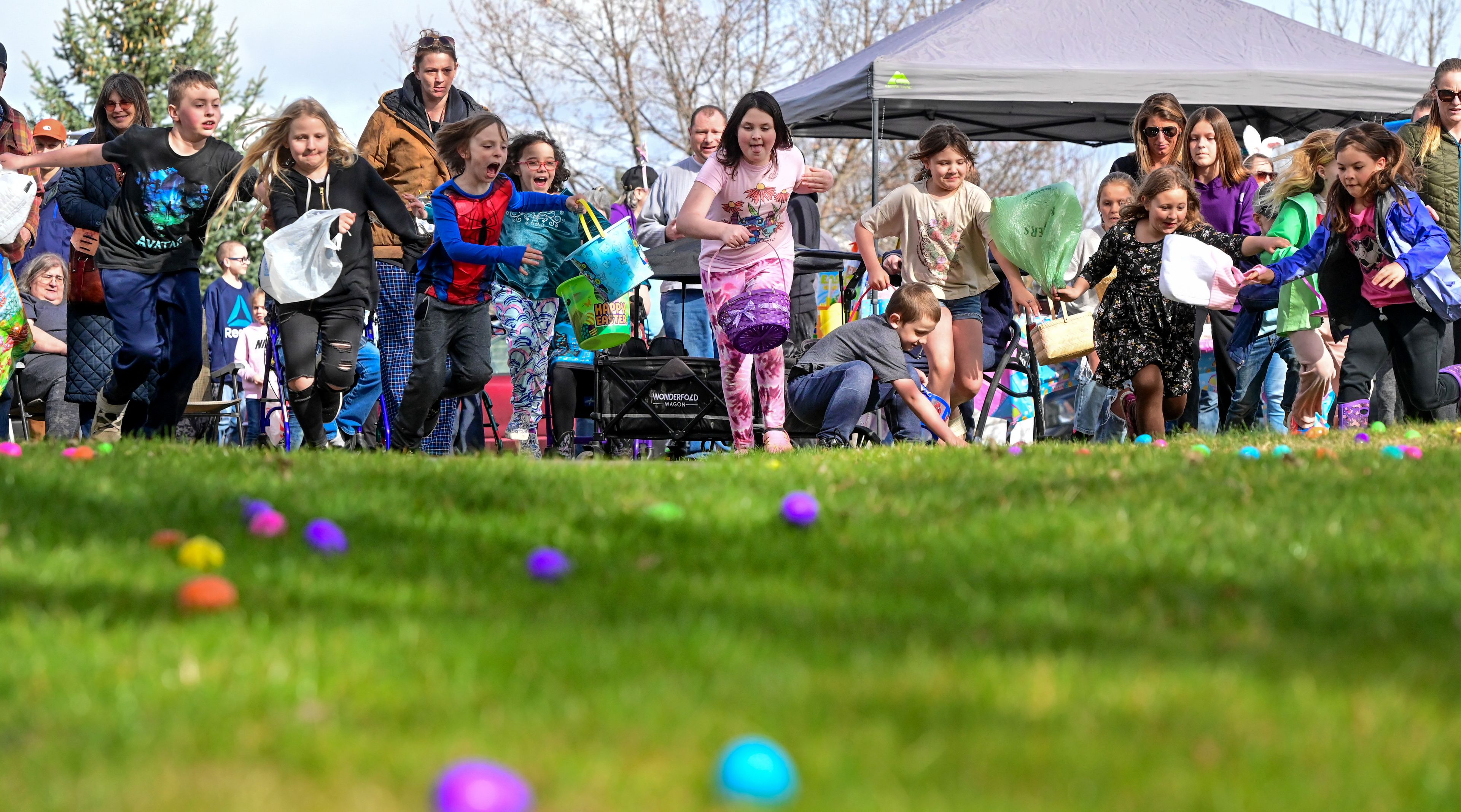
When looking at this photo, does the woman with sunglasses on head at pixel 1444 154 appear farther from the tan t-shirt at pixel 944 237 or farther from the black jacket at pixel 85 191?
the black jacket at pixel 85 191

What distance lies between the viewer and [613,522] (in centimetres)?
412

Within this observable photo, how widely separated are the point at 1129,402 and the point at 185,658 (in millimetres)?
6869

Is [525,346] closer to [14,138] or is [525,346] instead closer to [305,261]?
[305,261]

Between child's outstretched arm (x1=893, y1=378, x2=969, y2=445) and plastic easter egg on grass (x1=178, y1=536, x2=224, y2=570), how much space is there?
5595 mm

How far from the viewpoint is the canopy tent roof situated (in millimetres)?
12359

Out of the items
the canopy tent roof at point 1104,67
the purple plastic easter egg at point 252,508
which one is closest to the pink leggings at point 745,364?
the purple plastic easter egg at point 252,508

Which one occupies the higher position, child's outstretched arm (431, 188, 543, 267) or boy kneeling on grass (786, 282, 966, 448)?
child's outstretched arm (431, 188, 543, 267)

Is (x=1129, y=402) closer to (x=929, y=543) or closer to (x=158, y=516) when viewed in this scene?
(x=929, y=543)

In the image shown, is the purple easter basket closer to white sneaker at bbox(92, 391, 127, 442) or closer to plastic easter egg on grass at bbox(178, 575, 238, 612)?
white sneaker at bbox(92, 391, 127, 442)

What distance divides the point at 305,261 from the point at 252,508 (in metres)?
3.67

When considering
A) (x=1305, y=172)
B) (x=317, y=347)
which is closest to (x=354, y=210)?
(x=317, y=347)

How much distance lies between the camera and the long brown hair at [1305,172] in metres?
8.55

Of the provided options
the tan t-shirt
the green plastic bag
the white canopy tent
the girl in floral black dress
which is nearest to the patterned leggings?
the tan t-shirt

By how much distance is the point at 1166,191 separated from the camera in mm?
8250
